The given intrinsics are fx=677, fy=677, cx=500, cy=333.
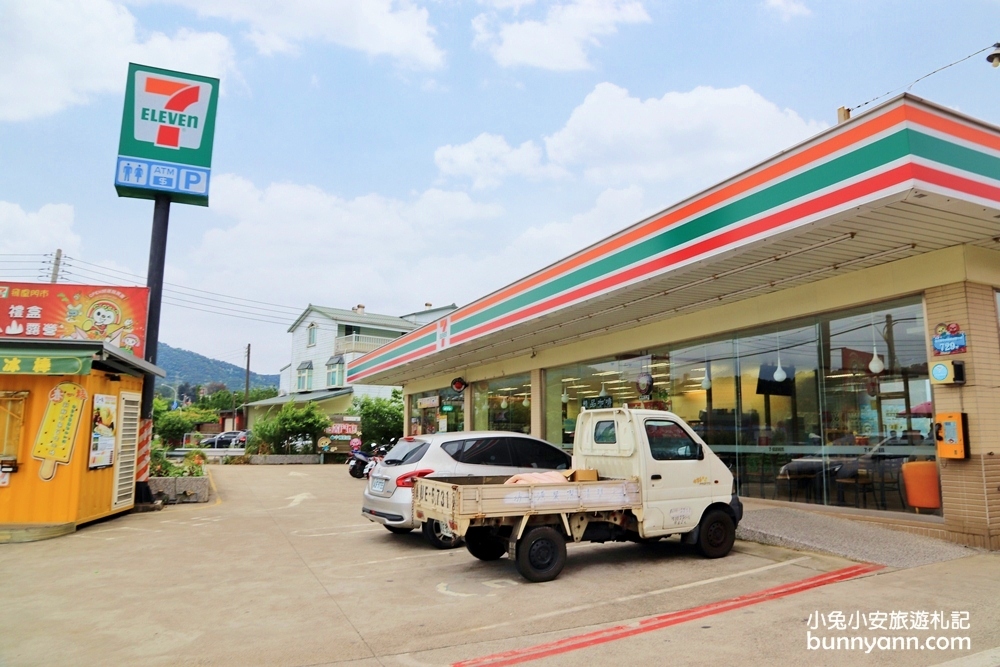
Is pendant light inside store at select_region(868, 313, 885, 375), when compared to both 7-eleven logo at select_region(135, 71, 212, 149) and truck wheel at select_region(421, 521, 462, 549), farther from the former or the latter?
7-eleven logo at select_region(135, 71, 212, 149)

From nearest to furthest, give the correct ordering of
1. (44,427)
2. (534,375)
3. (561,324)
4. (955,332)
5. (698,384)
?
(955,332), (44,427), (698,384), (561,324), (534,375)

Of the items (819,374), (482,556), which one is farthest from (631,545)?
(819,374)

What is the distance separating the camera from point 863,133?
721 cm

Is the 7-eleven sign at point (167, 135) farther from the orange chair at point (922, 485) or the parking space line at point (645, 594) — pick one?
the orange chair at point (922, 485)

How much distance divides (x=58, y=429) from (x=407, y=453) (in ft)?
18.9

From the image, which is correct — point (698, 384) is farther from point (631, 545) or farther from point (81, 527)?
point (81, 527)

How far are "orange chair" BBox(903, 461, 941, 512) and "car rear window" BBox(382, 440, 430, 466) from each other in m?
6.71

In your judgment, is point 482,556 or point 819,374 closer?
point 482,556

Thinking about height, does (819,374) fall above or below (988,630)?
above

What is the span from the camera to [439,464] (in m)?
9.47

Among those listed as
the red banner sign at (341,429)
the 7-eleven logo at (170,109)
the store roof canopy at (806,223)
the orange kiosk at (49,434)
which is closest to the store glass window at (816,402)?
the store roof canopy at (806,223)

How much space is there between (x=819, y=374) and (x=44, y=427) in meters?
12.3

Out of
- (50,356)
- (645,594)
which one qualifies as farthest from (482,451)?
(50,356)

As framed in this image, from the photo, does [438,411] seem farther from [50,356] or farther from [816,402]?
Result: [816,402]
